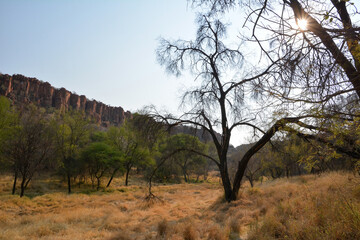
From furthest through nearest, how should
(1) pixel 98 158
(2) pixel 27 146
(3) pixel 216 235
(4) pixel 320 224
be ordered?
(1) pixel 98 158 < (2) pixel 27 146 < (3) pixel 216 235 < (4) pixel 320 224

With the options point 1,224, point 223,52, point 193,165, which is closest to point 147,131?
point 223,52

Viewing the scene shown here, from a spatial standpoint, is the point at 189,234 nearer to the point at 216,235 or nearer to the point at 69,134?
the point at 216,235

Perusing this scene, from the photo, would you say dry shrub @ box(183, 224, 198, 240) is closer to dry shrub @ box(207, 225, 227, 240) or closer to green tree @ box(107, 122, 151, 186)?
dry shrub @ box(207, 225, 227, 240)

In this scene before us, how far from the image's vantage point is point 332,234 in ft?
9.13

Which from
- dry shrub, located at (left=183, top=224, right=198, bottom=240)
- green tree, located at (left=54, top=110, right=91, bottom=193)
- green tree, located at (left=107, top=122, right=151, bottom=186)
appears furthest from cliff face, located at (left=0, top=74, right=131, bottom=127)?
dry shrub, located at (left=183, top=224, right=198, bottom=240)

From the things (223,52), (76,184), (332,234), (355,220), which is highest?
(223,52)

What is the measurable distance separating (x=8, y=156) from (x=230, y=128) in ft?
75.1

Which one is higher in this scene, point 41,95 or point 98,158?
point 41,95

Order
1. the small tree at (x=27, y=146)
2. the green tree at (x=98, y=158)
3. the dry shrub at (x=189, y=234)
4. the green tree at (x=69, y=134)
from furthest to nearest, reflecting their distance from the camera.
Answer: the green tree at (x=98, y=158)
the green tree at (x=69, y=134)
the small tree at (x=27, y=146)
the dry shrub at (x=189, y=234)

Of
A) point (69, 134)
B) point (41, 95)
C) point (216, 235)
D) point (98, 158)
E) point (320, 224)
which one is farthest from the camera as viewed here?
point (41, 95)

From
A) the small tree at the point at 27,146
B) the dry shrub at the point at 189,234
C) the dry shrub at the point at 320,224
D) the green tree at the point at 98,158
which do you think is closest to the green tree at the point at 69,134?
the green tree at the point at 98,158

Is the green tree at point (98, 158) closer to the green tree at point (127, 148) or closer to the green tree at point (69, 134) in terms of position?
the green tree at point (69, 134)

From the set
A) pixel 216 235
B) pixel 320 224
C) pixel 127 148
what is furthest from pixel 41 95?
pixel 320 224

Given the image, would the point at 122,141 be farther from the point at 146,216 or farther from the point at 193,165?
the point at 146,216
